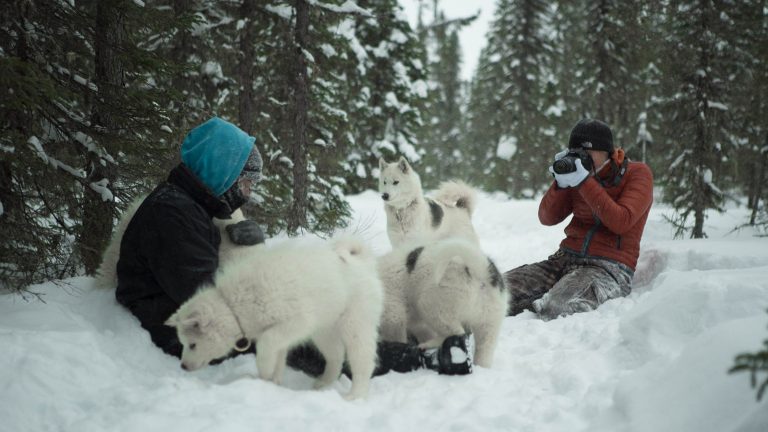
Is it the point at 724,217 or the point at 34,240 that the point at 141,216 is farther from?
the point at 724,217

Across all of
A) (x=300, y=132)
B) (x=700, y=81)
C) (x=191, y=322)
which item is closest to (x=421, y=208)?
(x=300, y=132)

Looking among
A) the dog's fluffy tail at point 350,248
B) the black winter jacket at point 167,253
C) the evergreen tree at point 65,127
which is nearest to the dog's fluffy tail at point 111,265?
the black winter jacket at point 167,253

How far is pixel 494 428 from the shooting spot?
2.61 meters

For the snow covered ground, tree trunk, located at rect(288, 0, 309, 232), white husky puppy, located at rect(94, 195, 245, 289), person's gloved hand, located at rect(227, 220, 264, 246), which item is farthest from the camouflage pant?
tree trunk, located at rect(288, 0, 309, 232)

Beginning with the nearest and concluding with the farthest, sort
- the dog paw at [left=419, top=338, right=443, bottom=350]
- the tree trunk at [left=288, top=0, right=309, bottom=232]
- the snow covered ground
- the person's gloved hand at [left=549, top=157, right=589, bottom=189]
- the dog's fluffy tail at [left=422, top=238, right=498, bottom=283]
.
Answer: the snow covered ground, the dog's fluffy tail at [left=422, top=238, right=498, bottom=283], the dog paw at [left=419, top=338, right=443, bottom=350], the person's gloved hand at [left=549, top=157, right=589, bottom=189], the tree trunk at [left=288, top=0, right=309, bottom=232]

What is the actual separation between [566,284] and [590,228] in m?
0.86

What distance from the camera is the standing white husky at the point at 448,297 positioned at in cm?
366

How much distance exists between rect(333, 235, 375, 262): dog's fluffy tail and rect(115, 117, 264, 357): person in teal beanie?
66cm

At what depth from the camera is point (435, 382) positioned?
10.8 feet

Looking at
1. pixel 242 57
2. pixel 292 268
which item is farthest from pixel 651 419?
pixel 242 57

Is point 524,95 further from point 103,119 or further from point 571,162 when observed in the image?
point 103,119

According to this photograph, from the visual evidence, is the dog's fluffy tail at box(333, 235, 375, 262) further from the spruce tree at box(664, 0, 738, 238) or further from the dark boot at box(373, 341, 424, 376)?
the spruce tree at box(664, 0, 738, 238)

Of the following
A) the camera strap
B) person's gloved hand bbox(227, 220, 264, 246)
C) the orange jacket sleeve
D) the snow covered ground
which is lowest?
the snow covered ground

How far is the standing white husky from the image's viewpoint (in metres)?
3.66
